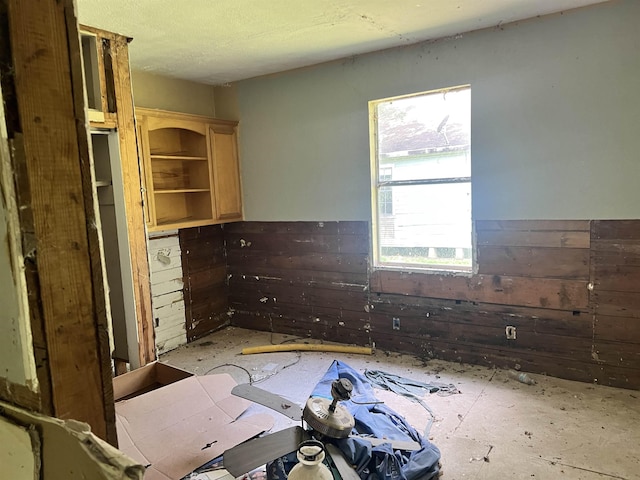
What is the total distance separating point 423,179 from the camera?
147 inches

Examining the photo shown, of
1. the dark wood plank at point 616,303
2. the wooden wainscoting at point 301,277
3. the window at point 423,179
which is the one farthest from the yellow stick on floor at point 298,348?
the dark wood plank at point 616,303

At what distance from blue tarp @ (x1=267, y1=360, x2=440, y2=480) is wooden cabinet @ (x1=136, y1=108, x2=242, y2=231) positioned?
2.47 metres

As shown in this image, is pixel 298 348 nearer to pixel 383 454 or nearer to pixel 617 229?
pixel 383 454

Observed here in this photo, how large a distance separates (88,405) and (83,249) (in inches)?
12.5

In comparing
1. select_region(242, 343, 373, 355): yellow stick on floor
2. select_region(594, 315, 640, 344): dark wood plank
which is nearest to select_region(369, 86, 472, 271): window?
select_region(242, 343, 373, 355): yellow stick on floor

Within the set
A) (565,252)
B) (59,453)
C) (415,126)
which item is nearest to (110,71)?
(415,126)

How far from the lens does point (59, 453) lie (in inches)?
30.5

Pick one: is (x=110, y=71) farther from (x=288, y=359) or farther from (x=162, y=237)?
(x=288, y=359)

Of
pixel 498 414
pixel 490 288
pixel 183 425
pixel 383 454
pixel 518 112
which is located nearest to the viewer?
pixel 383 454

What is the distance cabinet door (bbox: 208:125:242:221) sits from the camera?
4477 mm

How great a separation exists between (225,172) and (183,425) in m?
2.65

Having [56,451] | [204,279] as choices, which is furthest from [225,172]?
[56,451]

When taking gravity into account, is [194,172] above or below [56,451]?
above

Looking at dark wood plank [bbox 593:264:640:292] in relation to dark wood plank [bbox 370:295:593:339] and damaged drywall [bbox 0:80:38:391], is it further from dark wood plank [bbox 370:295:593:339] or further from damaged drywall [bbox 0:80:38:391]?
damaged drywall [bbox 0:80:38:391]
